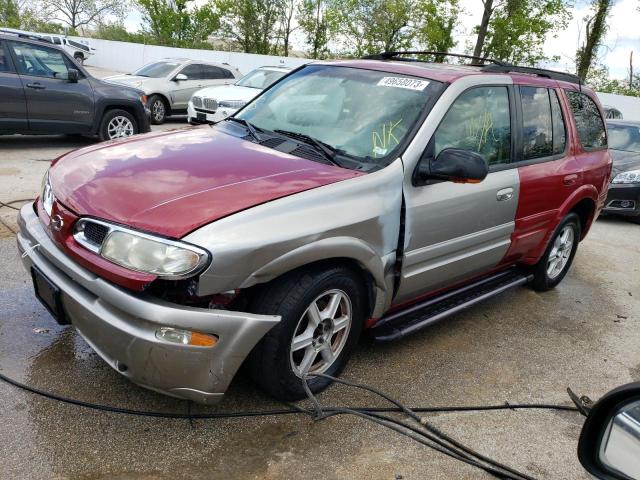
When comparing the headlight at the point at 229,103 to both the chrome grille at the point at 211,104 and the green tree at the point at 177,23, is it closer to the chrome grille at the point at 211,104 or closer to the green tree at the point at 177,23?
the chrome grille at the point at 211,104

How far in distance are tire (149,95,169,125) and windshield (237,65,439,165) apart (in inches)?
393

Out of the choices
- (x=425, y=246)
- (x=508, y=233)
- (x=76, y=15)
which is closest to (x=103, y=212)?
(x=425, y=246)

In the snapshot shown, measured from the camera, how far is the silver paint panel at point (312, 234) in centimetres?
243

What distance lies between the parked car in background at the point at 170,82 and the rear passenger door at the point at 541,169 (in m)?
10.6

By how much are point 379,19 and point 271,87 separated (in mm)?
34960

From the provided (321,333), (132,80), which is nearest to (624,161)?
(321,333)

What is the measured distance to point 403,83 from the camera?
11.8ft

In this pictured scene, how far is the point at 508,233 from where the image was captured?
404 centimetres

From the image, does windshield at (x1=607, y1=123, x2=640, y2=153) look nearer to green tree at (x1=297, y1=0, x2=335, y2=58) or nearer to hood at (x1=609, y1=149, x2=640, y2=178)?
hood at (x1=609, y1=149, x2=640, y2=178)

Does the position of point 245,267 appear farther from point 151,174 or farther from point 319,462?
point 319,462

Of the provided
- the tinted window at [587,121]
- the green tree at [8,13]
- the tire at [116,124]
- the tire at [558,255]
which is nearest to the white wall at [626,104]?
the tire at [116,124]

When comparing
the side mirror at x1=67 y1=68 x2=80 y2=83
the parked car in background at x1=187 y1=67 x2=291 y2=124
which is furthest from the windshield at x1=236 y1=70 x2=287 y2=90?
the side mirror at x1=67 y1=68 x2=80 y2=83

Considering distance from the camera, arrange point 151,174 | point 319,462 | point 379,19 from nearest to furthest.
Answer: point 319,462 → point 151,174 → point 379,19

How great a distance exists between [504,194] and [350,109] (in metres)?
1.18
